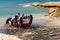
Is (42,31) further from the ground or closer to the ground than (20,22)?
closer to the ground

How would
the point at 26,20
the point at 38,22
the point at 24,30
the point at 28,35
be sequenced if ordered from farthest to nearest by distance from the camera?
the point at 38,22 < the point at 26,20 < the point at 24,30 < the point at 28,35

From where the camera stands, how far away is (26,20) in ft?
86.6

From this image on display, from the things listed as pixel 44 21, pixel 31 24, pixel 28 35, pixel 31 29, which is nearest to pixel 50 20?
pixel 44 21

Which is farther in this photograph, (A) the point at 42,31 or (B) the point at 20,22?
(B) the point at 20,22

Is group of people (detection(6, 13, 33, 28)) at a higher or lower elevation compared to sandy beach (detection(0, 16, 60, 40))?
higher

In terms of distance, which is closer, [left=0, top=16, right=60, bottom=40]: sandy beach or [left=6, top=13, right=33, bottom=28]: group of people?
[left=0, top=16, right=60, bottom=40]: sandy beach

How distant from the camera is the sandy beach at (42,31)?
69.9ft

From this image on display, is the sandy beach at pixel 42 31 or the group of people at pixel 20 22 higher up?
the group of people at pixel 20 22

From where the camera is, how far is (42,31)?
24.0 m

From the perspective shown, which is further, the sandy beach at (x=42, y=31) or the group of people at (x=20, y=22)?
the group of people at (x=20, y=22)

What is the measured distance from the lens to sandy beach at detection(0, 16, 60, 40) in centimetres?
2130

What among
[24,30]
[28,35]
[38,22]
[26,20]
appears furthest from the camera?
[38,22]

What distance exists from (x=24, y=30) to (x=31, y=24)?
295cm

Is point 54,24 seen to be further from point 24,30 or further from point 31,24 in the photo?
point 24,30
